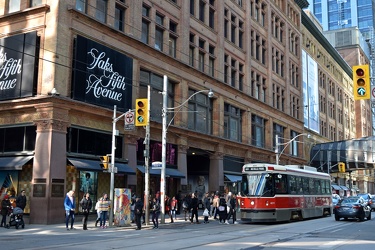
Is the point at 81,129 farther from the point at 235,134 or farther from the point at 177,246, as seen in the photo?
the point at 235,134

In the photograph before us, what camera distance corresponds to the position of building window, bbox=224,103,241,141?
1735 inches

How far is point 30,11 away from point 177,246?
18.0m

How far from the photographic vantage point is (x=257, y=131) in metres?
51.5

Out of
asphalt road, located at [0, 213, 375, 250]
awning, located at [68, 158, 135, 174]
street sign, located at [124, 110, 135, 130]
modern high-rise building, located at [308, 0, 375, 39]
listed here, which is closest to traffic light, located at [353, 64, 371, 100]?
asphalt road, located at [0, 213, 375, 250]

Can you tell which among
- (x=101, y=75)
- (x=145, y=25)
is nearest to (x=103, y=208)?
(x=101, y=75)

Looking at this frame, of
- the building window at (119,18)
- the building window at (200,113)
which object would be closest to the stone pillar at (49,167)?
the building window at (119,18)

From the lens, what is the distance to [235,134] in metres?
45.9

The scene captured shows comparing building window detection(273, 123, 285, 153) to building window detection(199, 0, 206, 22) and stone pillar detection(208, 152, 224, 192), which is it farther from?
building window detection(199, 0, 206, 22)

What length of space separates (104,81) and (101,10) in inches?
195

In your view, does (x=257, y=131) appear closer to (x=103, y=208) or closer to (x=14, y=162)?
(x=103, y=208)

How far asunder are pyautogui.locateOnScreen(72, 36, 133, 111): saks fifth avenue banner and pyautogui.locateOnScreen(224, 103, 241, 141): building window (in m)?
15.8

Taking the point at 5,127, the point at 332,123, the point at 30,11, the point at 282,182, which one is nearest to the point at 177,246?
the point at 282,182

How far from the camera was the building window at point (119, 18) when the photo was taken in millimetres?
30453

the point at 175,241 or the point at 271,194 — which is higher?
the point at 271,194
